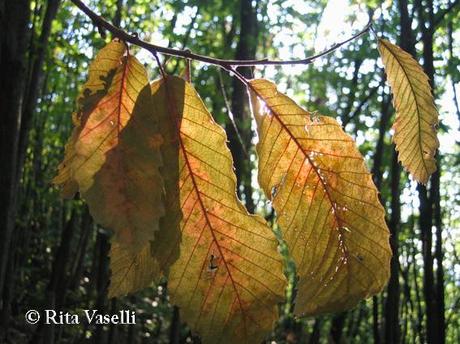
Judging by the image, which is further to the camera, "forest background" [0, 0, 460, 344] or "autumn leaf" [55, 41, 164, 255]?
"forest background" [0, 0, 460, 344]

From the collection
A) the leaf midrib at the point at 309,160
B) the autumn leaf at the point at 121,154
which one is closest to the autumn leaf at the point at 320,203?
the leaf midrib at the point at 309,160

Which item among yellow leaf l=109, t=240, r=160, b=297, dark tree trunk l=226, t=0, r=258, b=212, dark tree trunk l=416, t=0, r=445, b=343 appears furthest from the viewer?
dark tree trunk l=226, t=0, r=258, b=212

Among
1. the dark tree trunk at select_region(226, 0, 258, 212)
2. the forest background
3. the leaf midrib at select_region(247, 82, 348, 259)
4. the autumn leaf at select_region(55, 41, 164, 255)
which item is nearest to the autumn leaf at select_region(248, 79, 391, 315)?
the leaf midrib at select_region(247, 82, 348, 259)

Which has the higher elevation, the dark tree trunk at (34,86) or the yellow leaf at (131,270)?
the dark tree trunk at (34,86)

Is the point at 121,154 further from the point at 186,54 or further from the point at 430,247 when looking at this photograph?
the point at 430,247

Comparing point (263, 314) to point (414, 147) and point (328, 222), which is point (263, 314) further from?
point (414, 147)

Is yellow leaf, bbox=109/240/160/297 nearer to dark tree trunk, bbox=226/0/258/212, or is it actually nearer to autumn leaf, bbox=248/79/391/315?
autumn leaf, bbox=248/79/391/315

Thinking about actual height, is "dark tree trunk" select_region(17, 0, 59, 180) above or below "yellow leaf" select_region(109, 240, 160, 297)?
above

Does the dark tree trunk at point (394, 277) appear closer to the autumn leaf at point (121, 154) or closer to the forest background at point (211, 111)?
the forest background at point (211, 111)

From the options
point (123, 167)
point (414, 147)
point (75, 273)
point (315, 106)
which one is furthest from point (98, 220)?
point (75, 273)
